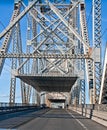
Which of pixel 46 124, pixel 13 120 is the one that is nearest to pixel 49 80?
pixel 13 120

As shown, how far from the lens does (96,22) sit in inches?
2194

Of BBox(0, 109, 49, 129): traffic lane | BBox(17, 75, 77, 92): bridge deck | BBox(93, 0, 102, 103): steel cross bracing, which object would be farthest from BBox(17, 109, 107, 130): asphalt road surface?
BBox(17, 75, 77, 92): bridge deck

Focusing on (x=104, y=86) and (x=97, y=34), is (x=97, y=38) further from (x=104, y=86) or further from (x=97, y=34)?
(x=104, y=86)

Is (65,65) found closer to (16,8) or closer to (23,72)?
(23,72)

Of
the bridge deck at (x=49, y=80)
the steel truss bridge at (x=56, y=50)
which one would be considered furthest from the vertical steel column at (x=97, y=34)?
the bridge deck at (x=49, y=80)

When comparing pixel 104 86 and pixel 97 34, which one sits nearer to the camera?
pixel 104 86

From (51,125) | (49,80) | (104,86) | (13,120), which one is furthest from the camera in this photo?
(49,80)

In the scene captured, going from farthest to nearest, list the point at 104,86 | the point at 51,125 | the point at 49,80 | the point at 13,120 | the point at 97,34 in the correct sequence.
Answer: the point at 49,80
the point at 97,34
the point at 13,120
the point at 104,86
the point at 51,125

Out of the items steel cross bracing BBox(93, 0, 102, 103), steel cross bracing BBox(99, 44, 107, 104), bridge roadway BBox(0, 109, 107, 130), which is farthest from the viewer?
steel cross bracing BBox(93, 0, 102, 103)

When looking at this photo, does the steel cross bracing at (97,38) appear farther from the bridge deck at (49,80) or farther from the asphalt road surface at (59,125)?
the bridge deck at (49,80)

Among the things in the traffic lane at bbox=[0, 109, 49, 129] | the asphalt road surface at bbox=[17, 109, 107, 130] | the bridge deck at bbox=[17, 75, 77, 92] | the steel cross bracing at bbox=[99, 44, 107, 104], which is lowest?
the asphalt road surface at bbox=[17, 109, 107, 130]

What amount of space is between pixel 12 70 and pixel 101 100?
42.0 m

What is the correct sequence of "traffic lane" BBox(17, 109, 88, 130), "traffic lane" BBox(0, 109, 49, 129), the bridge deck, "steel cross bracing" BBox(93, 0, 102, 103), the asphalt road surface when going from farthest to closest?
the bridge deck → "steel cross bracing" BBox(93, 0, 102, 103) → "traffic lane" BBox(0, 109, 49, 129) → the asphalt road surface → "traffic lane" BBox(17, 109, 88, 130)

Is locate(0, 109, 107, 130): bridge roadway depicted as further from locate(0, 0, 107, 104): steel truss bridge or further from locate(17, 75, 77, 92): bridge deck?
locate(17, 75, 77, 92): bridge deck
